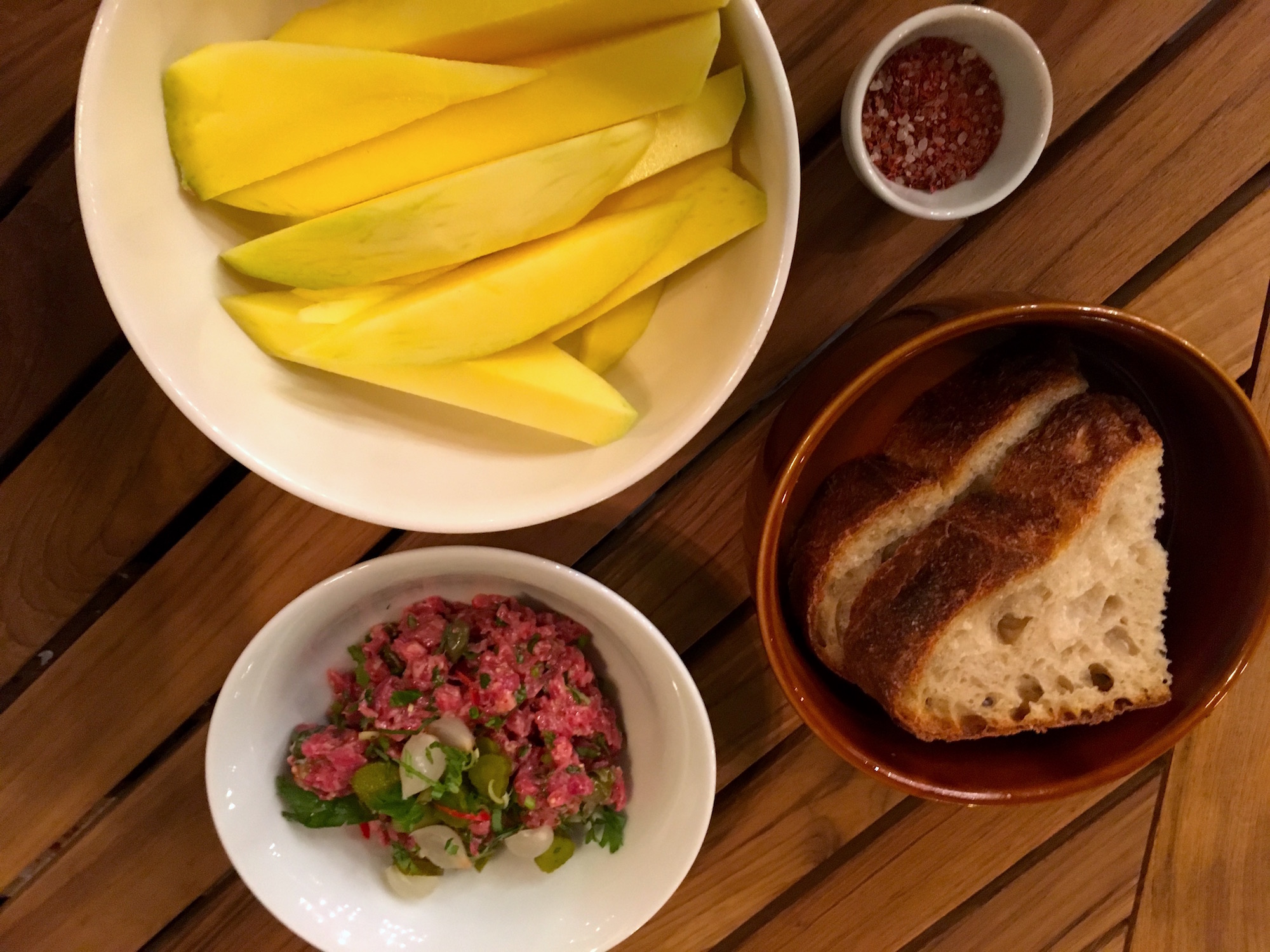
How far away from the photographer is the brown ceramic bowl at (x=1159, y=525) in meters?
0.73

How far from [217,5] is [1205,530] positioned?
3.22 feet

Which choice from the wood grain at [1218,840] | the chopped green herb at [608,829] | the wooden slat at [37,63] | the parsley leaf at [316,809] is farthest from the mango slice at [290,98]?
the wood grain at [1218,840]

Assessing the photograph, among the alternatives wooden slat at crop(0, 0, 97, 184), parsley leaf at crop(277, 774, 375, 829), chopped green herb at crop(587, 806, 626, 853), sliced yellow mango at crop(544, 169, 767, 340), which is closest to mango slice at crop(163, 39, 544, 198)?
sliced yellow mango at crop(544, 169, 767, 340)

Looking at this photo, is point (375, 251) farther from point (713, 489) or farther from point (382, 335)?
point (713, 489)

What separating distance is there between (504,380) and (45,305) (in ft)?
1.73

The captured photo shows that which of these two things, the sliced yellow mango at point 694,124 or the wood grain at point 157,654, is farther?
the wood grain at point 157,654

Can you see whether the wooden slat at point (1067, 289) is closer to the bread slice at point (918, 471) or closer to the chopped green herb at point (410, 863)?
the bread slice at point (918, 471)

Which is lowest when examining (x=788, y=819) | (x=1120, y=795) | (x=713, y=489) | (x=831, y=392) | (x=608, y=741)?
(x=1120, y=795)

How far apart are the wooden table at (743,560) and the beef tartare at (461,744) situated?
105mm

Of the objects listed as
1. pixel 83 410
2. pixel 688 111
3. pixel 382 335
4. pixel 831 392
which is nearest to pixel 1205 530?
pixel 831 392

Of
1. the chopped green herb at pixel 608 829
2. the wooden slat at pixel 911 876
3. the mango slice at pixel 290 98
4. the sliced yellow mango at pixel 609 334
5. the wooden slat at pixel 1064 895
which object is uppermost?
the mango slice at pixel 290 98

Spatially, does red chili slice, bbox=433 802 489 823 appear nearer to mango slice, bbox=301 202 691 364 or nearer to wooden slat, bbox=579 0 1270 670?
wooden slat, bbox=579 0 1270 670

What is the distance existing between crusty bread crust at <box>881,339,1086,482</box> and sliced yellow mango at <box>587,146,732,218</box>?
1.05 feet

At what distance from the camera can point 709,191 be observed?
683 mm
